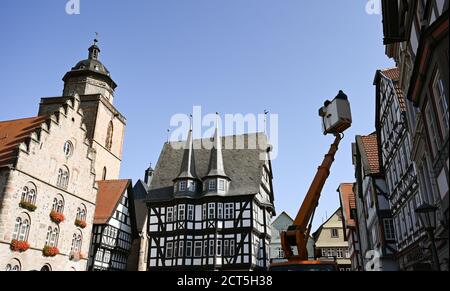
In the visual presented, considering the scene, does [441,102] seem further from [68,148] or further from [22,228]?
[68,148]

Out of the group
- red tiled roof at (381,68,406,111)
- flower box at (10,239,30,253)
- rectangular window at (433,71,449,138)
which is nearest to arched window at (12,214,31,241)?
flower box at (10,239,30,253)

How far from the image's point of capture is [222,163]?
3722 centimetres

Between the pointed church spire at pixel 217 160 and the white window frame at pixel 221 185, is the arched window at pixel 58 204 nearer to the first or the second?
the pointed church spire at pixel 217 160

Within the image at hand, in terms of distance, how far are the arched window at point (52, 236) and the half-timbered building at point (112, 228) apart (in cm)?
518

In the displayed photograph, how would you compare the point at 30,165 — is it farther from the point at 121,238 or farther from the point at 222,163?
the point at 222,163

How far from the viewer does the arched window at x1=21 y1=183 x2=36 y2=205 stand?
23777mm

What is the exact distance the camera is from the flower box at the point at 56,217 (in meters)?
25.6

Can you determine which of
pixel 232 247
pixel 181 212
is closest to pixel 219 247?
pixel 232 247

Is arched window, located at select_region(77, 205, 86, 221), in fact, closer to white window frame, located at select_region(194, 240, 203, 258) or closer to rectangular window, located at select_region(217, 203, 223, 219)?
white window frame, located at select_region(194, 240, 203, 258)

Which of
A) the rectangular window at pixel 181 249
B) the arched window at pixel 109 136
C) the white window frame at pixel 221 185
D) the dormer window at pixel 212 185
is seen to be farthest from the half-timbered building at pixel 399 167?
the arched window at pixel 109 136

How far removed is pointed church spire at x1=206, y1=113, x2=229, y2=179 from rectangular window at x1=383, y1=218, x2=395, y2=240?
16.3 m

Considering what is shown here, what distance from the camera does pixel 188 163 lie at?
122 ft
